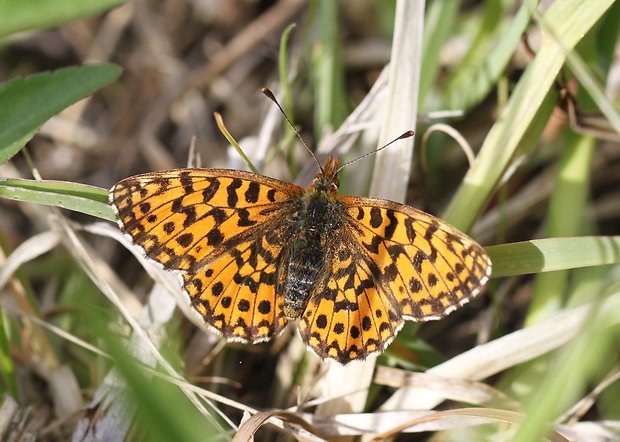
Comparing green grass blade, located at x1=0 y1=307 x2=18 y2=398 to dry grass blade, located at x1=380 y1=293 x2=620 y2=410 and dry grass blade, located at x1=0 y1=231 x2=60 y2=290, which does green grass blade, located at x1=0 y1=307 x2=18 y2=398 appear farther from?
dry grass blade, located at x1=380 y1=293 x2=620 y2=410

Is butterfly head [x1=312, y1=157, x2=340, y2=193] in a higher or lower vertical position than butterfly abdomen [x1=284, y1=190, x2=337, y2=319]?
higher

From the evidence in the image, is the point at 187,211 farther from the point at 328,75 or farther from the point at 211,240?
the point at 328,75

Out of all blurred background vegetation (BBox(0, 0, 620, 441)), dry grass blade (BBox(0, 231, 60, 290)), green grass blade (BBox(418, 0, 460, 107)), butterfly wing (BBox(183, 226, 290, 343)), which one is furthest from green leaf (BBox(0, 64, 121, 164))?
green grass blade (BBox(418, 0, 460, 107))

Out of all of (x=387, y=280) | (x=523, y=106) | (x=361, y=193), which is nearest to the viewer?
(x=387, y=280)

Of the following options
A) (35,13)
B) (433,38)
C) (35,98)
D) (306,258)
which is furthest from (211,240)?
(433,38)

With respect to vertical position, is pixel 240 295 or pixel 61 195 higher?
pixel 61 195

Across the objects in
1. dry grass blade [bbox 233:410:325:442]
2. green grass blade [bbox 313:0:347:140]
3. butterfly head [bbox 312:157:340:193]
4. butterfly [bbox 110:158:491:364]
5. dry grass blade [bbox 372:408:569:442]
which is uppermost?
green grass blade [bbox 313:0:347:140]

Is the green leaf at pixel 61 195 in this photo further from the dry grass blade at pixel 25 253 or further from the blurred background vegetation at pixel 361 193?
the dry grass blade at pixel 25 253
